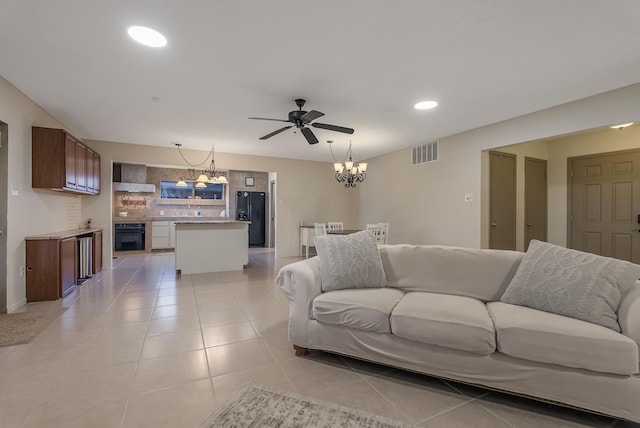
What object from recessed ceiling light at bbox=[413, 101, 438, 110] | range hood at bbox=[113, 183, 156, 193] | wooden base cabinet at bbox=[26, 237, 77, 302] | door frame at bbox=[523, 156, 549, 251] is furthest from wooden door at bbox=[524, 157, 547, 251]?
range hood at bbox=[113, 183, 156, 193]

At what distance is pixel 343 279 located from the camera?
2.38 m

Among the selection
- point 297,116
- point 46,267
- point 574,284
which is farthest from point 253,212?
point 574,284

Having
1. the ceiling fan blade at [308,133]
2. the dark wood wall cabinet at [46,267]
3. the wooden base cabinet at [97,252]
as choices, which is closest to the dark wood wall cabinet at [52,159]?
the dark wood wall cabinet at [46,267]

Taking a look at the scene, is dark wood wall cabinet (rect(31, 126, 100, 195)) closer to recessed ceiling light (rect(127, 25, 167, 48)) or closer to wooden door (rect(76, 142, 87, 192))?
wooden door (rect(76, 142, 87, 192))

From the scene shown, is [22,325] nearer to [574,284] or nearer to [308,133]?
[308,133]

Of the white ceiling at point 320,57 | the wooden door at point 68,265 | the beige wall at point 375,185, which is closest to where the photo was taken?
the white ceiling at point 320,57

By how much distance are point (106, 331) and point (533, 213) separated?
620 cm

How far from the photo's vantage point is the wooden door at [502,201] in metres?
4.66

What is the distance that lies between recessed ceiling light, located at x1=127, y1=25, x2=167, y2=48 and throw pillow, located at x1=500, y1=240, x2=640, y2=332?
3196 millimetres

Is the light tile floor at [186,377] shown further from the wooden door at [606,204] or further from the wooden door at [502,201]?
the wooden door at [606,204]

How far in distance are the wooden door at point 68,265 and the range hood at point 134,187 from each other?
13.8 feet

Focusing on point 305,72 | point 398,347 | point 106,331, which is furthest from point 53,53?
point 398,347

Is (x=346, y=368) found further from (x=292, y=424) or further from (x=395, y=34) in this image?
(x=395, y=34)

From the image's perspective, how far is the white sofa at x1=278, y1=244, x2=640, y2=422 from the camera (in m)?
1.50
